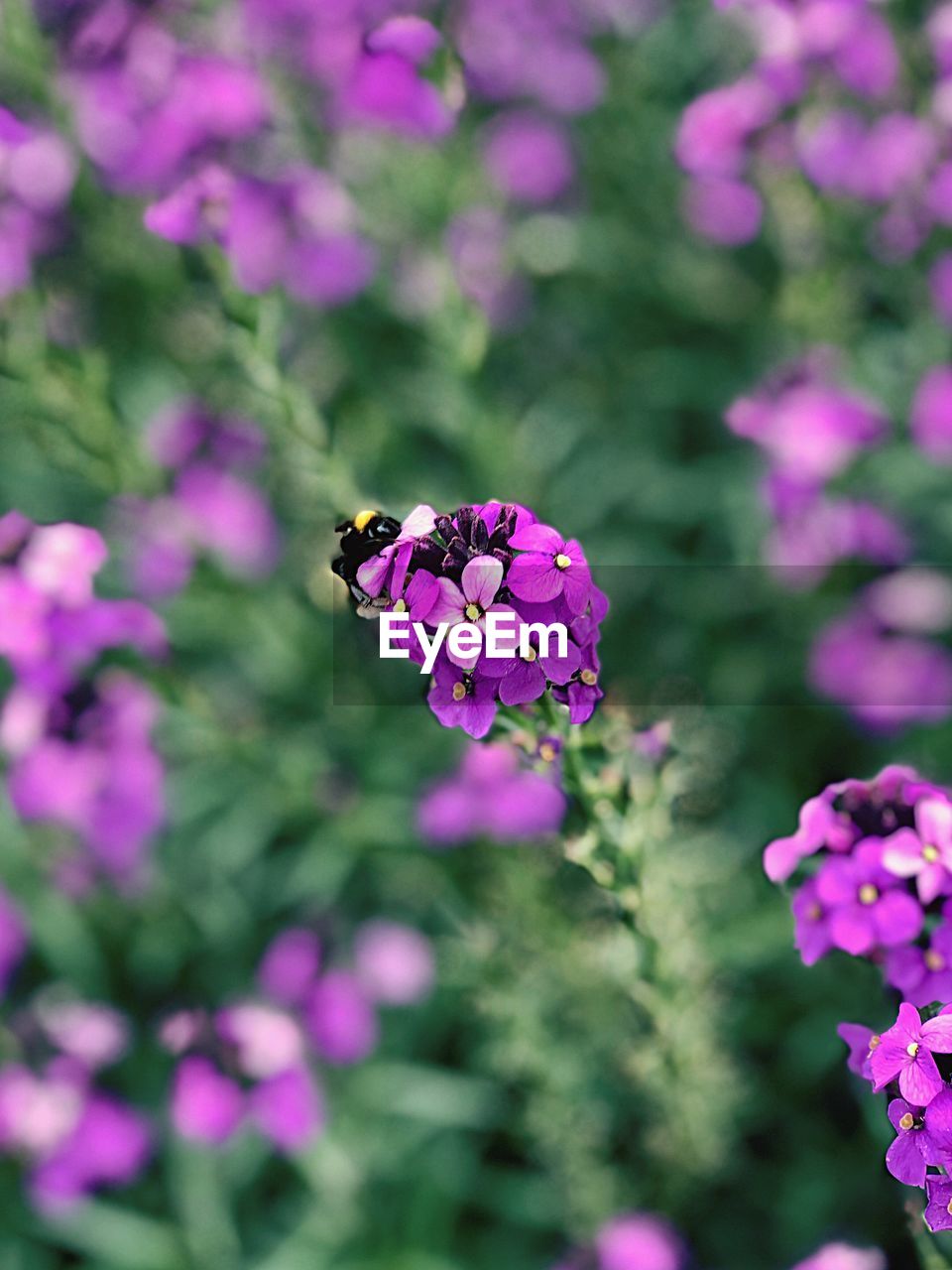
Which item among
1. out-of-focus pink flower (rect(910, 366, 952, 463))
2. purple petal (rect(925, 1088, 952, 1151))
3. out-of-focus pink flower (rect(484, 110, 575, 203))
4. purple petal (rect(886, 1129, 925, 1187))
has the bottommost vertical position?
purple petal (rect(886, 1129, 925, 1187))

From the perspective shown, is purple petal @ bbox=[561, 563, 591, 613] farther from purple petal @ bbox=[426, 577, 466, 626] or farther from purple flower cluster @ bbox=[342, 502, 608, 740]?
purple petal @ bbox=[426, 577, 466, 626]

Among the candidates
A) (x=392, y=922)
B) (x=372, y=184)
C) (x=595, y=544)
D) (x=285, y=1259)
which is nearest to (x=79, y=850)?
(x=392, y=922)

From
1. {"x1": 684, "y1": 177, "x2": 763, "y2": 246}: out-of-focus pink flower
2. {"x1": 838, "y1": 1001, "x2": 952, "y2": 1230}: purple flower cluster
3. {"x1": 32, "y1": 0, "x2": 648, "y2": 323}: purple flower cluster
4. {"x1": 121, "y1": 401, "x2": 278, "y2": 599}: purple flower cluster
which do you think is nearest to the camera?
{"x1": 838, "y1": 1001, "x2": 952, "y2": 1230}: purple flower cluster

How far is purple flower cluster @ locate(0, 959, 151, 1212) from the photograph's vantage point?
10.3 feet

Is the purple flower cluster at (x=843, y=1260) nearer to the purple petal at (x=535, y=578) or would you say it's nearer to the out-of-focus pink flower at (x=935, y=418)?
the purple petal at (x=535, y=578)

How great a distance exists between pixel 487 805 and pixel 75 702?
111 cm

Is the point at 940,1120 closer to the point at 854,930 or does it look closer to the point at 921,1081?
the point at 921,1081

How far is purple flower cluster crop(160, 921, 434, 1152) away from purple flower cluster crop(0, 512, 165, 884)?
1.84ft

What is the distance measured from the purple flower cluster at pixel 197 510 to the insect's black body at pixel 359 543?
174 centimetres

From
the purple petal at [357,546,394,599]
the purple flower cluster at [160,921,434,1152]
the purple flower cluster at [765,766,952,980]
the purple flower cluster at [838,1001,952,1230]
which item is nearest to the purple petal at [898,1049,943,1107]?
the purple flower cluster at [838,1001,952,1230]

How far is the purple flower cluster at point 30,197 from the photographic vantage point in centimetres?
305

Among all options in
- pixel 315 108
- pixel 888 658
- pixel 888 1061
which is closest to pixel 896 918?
pixel 888 1061

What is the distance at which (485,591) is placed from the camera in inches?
61.9

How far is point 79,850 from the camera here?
11.5 feet
